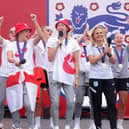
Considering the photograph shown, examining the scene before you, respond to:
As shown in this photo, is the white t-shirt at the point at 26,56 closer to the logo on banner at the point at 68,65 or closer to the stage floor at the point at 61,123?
the logo on banner at the point at 68,65

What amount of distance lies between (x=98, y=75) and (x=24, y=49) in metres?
1.12

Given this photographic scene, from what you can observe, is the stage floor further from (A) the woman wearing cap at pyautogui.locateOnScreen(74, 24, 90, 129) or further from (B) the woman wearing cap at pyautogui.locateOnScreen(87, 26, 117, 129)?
(B) the woman wearing cap at pyautogui.locateOnScreen(87, 26, 117, 129)

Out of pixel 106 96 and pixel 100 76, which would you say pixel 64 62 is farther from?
pixel 106 96

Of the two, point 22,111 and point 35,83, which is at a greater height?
point 35,83

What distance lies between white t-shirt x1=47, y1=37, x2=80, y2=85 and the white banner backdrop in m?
2.22

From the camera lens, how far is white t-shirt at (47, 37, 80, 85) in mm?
5852

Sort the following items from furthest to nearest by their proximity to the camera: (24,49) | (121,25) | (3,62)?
(121,25)
(3,62)
(24,49)

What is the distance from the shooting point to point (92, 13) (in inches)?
321

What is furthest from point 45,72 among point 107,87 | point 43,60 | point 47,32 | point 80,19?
point 80,19

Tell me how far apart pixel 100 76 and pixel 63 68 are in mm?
550

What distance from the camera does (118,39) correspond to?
22.0 feet

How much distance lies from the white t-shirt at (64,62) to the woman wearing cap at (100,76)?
30cm

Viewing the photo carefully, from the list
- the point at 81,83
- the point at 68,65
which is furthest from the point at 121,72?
the point at 68,65

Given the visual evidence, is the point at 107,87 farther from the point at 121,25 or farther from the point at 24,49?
the point at 121,25
